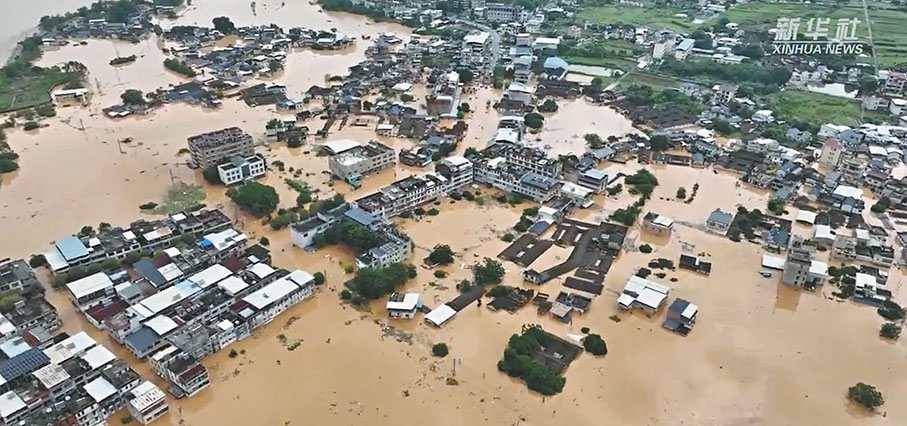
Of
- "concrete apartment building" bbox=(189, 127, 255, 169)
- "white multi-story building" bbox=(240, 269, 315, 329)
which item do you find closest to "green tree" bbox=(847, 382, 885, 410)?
"white multi-story building" bbox=(240, 269, 315, 329)

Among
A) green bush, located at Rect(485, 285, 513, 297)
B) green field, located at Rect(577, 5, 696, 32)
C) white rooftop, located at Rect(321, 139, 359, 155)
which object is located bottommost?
green bush, located at Rect(485, 285, 513, 297)

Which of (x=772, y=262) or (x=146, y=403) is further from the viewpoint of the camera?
(x=772, y=262)

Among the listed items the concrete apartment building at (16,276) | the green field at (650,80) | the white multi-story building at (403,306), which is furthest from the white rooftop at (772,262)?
the concrete apartment building at (16,276)

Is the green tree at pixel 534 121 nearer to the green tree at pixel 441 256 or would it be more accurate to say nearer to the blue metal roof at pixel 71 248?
the green tree at pixel 441 256

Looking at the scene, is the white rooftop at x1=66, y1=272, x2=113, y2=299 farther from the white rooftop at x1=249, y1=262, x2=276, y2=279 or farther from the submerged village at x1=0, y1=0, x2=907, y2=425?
the white rooftop at x1=249, y1=262, x2=276, y2=279

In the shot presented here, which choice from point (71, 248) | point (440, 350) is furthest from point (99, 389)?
point (440, 350)

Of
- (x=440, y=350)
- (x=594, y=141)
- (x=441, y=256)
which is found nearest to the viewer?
(x=440, y=350)

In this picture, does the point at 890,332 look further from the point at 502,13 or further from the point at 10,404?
the point at 502,13
